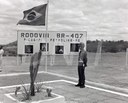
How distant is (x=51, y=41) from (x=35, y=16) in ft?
18.5

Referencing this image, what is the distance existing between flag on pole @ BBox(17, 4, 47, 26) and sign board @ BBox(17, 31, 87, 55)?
471cm

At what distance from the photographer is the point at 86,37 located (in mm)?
16688

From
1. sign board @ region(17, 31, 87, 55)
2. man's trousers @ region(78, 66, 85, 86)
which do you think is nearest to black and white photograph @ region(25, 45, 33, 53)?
sign board @ region(17, 31, 87, 55)

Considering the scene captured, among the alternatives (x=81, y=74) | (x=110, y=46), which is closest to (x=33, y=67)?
(x=81, y=74)

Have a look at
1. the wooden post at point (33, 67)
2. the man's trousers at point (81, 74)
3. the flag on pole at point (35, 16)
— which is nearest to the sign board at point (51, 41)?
the flag on pole at point (35, 16)

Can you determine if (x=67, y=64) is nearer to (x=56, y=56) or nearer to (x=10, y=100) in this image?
(x=56, y=56)

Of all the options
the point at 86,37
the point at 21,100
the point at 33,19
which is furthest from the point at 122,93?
the point at 86,37

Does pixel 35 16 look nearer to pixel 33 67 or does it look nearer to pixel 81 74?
pixel 81 74

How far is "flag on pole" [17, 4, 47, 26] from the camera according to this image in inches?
427

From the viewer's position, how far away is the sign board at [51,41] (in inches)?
628

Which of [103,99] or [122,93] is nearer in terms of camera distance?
[103,99]

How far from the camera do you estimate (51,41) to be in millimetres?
16547

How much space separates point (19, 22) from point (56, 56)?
6.48 meters

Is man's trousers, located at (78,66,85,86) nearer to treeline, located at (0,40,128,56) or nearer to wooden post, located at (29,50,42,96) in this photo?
wooden post, located at (29,50,42,96)
